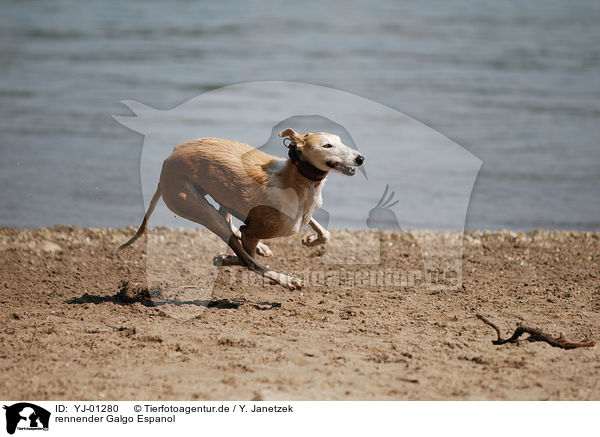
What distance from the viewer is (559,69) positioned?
22.3 meters

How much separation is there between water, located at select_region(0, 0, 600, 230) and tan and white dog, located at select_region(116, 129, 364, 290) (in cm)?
180

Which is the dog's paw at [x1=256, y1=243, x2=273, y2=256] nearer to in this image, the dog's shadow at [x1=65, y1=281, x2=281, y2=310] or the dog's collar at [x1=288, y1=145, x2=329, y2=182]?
the dog's shadow at [x1=65, y1=281, x2=281, y2=310]

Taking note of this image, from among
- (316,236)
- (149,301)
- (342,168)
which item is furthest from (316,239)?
(149,301)

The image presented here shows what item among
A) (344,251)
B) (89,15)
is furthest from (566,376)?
(89,15)

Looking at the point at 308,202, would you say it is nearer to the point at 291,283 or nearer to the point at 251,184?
the point at 251,184

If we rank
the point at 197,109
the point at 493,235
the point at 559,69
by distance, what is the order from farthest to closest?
the point at 559,69 → the point at 197,109 → the point at 493,235

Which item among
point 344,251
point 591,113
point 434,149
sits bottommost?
point 344,251

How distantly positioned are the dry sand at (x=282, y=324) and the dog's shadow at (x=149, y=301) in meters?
0.02
